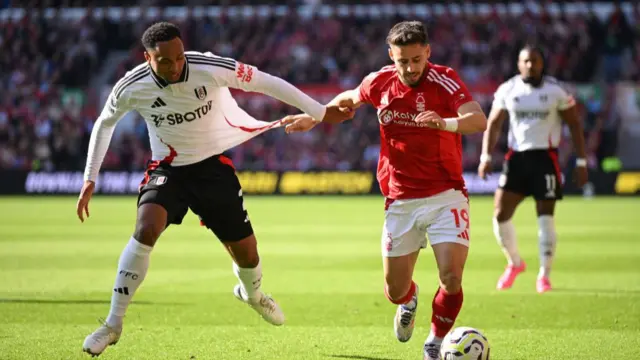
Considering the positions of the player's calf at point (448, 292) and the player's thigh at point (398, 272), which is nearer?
the player's calf at point (448, 292)

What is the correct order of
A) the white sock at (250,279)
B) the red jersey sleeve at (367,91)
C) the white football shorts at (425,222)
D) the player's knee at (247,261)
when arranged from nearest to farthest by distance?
the white football shorts at (425,222), the red jersey sleeve at (367,91), the player's knee at (247,261), the white sock at (250,279)

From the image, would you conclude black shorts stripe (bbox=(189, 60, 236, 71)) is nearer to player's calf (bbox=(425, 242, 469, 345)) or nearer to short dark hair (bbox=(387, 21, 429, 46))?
short dark hair (bbox=(387, 21, 429, 46))

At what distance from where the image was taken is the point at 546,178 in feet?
34.1

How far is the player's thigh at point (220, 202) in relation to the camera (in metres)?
7.12

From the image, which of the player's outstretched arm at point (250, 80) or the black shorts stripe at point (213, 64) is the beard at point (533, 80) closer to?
the player's outstretched arm at point (250, 80)

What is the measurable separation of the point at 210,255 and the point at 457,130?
27.3ft

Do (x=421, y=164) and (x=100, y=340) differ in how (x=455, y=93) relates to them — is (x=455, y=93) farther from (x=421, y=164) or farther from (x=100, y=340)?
(x=100, y=340)

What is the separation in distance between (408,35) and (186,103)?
1638mm

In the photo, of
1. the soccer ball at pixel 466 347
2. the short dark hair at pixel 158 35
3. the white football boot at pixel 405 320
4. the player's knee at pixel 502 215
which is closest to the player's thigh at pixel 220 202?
the short dark hair at pixel 158 35

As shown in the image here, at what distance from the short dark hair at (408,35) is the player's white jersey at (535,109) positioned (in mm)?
4200

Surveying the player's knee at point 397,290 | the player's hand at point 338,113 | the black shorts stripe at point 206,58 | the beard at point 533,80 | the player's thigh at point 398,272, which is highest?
the black shorts stripe at point 206,58

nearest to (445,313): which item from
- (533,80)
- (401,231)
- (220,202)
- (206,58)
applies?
(401,231)

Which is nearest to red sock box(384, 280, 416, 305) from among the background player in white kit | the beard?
the background player in white kit

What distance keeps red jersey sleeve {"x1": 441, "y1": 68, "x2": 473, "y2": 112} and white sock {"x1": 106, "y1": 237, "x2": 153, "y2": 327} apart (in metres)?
2.24
